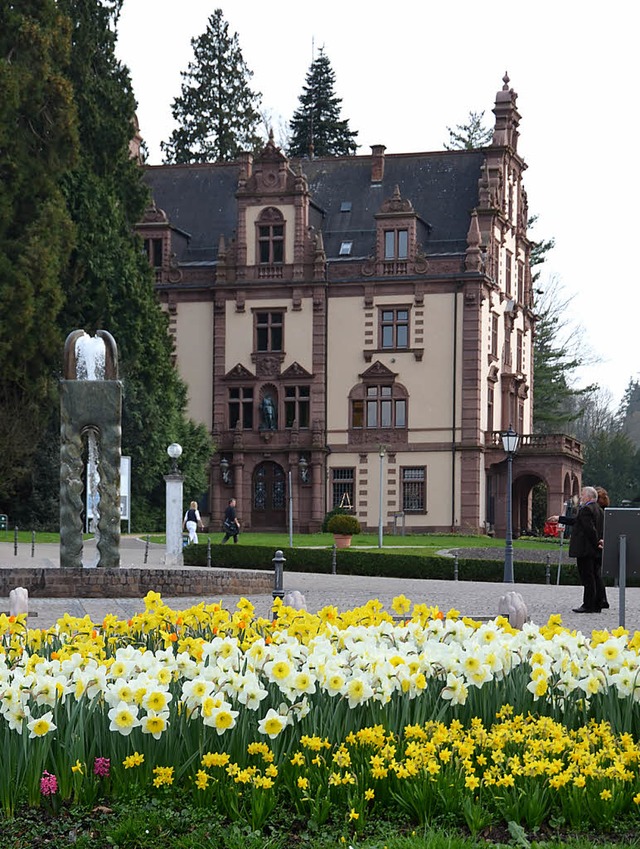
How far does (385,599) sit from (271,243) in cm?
3581

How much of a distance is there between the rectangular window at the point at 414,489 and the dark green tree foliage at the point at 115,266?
8.24m

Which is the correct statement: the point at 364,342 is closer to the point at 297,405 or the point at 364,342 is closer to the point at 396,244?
the point at 297,405

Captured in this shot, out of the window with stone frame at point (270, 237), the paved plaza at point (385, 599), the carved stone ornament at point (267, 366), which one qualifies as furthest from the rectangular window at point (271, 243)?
the paved plaza at point (385, 599)

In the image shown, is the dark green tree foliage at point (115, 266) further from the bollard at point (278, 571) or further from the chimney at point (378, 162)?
the bollard at point (278, 571)

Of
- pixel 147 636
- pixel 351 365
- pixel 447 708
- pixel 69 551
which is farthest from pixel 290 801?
pixel 351 365

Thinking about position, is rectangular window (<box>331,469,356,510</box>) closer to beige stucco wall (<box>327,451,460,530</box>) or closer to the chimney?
beige stucco wall (<box>327,451,460,530</box>)

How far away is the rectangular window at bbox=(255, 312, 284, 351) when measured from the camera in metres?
57.2

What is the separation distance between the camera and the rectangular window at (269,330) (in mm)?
57250

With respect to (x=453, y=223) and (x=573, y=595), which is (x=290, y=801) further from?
(x=453, y=223)

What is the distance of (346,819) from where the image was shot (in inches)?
266

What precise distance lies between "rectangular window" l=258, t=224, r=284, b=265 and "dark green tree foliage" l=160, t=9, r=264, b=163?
54.7ft

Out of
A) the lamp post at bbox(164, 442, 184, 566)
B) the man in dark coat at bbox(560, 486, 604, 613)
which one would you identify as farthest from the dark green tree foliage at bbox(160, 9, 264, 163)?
the man in dark coat at bbox(560, 486, 604, 613)

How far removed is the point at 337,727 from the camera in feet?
24.6

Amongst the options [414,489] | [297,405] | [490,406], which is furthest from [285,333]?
[490,406]
